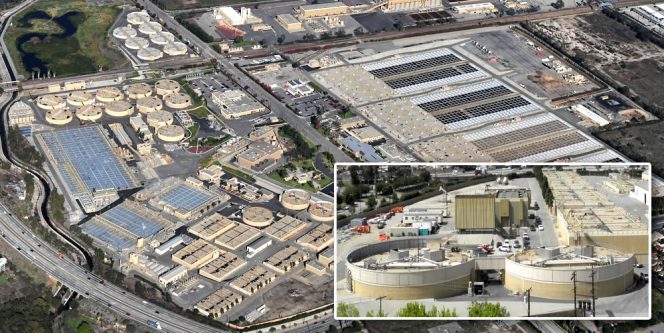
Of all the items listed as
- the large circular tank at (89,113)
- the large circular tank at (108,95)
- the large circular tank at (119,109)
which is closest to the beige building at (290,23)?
the large circular tank at (108,95)

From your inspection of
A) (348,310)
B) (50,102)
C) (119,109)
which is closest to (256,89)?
(119,109)

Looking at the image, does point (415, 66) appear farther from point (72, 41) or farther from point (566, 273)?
point (566, 273)

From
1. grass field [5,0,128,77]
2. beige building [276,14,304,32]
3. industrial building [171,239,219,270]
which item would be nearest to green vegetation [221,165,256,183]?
industrial building [171,239,219,270]

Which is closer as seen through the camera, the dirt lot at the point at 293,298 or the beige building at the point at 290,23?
the dirt lot at the point at 293,298

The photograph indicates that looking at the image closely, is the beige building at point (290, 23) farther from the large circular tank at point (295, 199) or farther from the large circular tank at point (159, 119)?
the large circular tank at point (295, 199)

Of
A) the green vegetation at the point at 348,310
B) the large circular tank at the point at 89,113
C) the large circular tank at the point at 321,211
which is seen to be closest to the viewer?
the green vegetation at the point at 348,310

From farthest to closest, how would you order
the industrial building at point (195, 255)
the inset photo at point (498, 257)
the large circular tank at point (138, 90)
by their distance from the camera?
the large circular tank at point (138, 90) < the industrial building at point (195, 255) < the inset photo at point (498, 257)

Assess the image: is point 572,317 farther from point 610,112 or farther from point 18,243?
point 610,112
